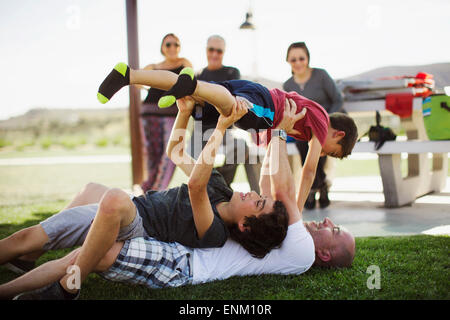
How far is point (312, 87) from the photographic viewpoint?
4922 millimetres

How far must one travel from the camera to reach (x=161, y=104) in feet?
7.32

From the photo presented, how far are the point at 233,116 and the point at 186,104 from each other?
1.72ft

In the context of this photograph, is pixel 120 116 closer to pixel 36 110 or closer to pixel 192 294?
pixel 36 110

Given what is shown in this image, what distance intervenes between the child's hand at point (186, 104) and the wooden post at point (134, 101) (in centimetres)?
293

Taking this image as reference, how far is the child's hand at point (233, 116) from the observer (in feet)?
7.58

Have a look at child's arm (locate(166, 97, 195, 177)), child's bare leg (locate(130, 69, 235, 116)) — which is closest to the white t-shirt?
child's arm (locate(166, 97, 195, 177))

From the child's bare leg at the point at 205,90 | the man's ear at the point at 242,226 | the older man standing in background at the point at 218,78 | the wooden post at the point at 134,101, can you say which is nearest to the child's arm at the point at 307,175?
the man's ear at the point at 242,226

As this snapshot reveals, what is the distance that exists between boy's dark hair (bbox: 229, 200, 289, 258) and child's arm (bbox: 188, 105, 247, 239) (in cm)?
24

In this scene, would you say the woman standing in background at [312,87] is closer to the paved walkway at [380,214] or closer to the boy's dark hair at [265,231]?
the paved walkway at [380,214]

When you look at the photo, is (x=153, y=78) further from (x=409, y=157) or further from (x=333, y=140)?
(x=409, y=157)

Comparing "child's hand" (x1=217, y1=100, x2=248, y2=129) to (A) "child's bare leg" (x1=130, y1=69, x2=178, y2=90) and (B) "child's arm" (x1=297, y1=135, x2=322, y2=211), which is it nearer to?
(A) "child's bare leg" (x1=130, y1=69, x2=178, y2=90)

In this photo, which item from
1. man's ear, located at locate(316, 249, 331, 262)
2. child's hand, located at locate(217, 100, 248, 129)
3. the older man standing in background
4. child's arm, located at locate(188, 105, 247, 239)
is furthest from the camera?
the older man standing in background

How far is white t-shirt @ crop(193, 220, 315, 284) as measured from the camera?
242 cm
